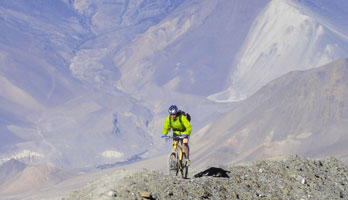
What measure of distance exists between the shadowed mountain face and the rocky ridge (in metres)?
66.0

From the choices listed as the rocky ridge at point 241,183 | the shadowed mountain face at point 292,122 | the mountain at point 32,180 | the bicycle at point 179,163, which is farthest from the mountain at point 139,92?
the bicycle at point 179,163

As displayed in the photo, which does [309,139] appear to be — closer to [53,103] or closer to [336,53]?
[336,53]

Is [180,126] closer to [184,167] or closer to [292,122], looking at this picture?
[184,167]

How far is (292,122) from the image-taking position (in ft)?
309

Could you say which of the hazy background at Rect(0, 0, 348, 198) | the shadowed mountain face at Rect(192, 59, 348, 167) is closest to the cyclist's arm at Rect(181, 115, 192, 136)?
the hazy background at Rect(0, 0, 348, 198)

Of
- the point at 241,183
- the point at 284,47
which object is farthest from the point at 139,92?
the point at 241,183

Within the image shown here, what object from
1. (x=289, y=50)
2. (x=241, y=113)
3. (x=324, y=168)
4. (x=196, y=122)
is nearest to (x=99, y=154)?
(x=196, y=122)

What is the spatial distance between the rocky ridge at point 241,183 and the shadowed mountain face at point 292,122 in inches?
2599

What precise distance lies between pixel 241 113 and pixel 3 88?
83071 millimetres

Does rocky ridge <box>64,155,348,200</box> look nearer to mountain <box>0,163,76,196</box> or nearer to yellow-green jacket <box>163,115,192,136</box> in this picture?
yellow-green jacket <box>163,115,192,136</box>

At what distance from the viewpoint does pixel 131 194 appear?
11836mm

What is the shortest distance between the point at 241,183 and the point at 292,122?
8173 centimetres

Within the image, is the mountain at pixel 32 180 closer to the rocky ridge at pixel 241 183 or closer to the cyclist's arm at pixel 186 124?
the rocky ridge at pixel 241 183

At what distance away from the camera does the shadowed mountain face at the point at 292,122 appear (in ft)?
Result: 288
